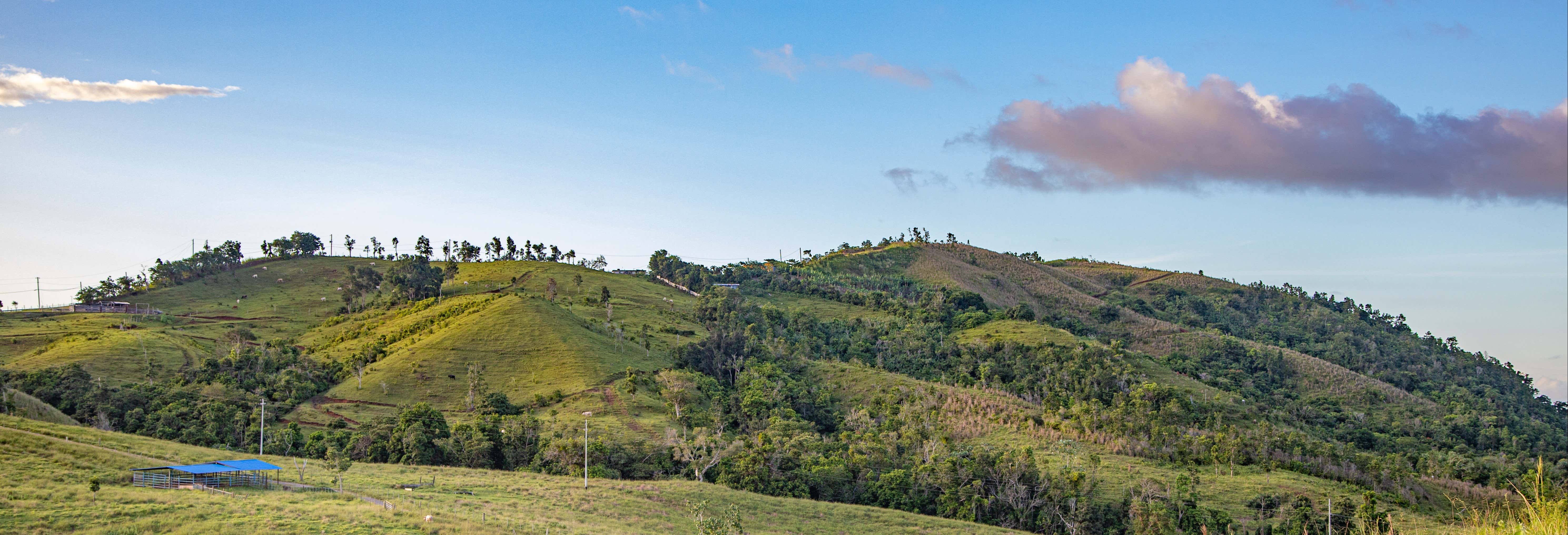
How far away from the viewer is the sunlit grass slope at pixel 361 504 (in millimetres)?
35969

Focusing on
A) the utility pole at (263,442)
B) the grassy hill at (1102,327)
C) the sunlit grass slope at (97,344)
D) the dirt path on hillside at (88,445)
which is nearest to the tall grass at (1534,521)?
the dirt path on hillside at (88,445)

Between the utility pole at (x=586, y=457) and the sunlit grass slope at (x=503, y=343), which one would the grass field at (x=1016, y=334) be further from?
the utility pole at (x=586, y=457)

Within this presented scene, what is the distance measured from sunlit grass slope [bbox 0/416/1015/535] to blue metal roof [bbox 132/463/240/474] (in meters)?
1.26

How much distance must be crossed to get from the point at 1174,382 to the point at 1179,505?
48.9 m

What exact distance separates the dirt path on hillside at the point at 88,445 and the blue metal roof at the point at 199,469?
11.5 feet

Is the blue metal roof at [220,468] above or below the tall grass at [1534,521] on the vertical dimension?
below

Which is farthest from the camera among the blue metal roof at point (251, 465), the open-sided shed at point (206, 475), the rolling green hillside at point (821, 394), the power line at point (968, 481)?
the rolling green hillside at point (821, 394)

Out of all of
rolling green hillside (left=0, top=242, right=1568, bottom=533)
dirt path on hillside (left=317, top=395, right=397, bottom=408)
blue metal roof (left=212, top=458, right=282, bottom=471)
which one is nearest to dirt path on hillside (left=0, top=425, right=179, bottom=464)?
blue metal roof (left=212, top=458, right=282, bottom=471)

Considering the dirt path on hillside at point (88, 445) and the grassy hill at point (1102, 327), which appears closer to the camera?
the dirt path on hillside at point (88, 445)

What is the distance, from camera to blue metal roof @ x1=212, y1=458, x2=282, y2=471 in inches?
1854

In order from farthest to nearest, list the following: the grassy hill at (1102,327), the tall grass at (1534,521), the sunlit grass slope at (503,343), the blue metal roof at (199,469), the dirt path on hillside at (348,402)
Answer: the grassy hill at (1102,327) < the sunlit grass slope at (503,343) < the dirt path on hillside at (348,402) < the blue metal roof at (199,469) < the tall grass at (1534,521)

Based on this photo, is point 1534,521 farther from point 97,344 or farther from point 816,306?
point 816,306

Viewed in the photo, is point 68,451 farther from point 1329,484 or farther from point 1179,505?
point 1329,484

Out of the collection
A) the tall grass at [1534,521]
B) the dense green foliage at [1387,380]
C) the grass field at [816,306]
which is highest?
the grass field at [816,306]
